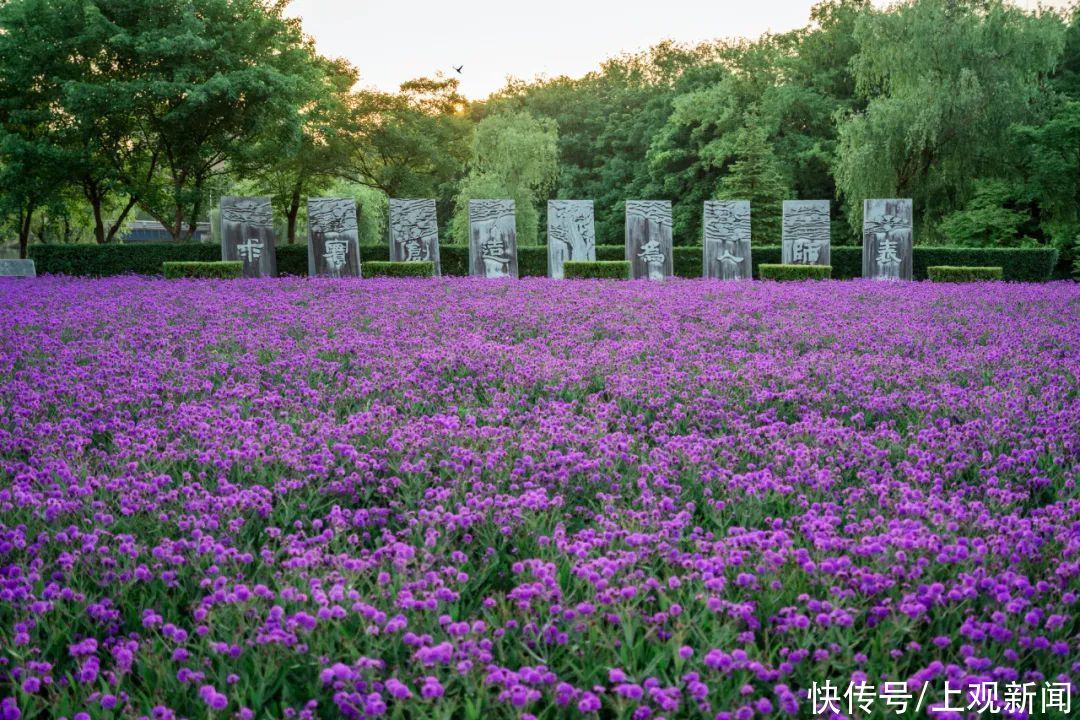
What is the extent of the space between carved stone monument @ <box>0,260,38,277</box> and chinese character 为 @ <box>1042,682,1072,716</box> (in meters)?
22.9

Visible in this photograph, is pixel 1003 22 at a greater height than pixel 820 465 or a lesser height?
greater

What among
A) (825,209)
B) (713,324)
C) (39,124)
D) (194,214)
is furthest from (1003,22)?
(39,124)

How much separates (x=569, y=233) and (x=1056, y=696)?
2020 centimetres

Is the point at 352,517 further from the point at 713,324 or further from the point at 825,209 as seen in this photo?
the point at 825,209

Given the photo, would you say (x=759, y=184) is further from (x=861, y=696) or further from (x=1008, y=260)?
(x=861, y=696)

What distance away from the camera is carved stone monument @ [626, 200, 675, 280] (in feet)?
70.3

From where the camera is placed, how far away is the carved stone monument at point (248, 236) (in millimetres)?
20781

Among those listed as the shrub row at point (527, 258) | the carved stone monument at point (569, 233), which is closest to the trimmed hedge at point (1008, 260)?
the shrub row at point (527, 258)

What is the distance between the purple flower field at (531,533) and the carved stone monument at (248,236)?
1484 centimetres

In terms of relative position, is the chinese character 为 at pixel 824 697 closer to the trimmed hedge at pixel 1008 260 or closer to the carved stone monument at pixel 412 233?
the carved stone monument at pixel 412 233

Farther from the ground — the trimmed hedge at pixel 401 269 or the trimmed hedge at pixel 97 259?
the trimmed hedge at pixel 97 259

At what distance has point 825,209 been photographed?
21.5 m

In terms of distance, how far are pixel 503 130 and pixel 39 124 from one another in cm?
1749

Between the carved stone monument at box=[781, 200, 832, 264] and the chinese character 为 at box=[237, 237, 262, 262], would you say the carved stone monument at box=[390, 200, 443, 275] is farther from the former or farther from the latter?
the carved stone monument at box=[781, 200, 832, 264]
